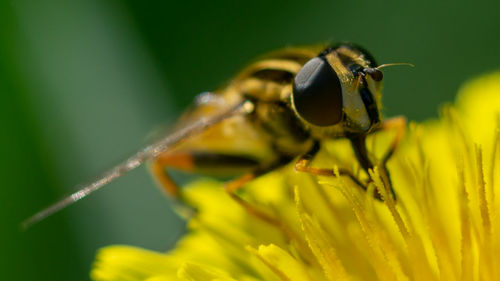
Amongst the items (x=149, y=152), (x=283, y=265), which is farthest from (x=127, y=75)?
(x=283, y=265)

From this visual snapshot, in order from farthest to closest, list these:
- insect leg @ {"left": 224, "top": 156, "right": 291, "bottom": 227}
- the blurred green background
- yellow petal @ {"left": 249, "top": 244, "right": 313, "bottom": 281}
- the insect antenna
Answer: the blurred green background, insect leg @ {"left": 224, "top": 156, "right": 291, "bottom": 227}, the insect antenna, yellow petal @ {"left": 249, "top": 244, "right": 313, "bottom": 281}

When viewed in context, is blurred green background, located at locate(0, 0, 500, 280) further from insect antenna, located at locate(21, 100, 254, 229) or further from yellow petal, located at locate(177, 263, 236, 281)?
yellow petal, located at locate(177, 263, 236, 281)

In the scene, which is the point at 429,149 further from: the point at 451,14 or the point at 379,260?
the point at 451,14

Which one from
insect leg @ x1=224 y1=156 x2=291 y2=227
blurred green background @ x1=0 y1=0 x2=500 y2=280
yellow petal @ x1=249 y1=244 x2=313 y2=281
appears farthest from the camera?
blurred green background @ x1=0 y1=0 x2=500 y2=280

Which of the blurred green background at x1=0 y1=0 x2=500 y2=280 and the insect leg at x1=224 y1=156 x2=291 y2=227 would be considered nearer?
the insect leg at x1=224 y1=156 x2=291 y2=227

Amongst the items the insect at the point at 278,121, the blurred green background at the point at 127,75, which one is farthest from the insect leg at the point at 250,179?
the blurred green background at the point at 127,75

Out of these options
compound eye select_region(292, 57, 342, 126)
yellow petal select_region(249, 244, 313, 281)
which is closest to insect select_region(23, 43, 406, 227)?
compound eye select_region(292, 57, 342, 126)

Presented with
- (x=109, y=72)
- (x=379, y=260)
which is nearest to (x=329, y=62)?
(x=379, y=260)
